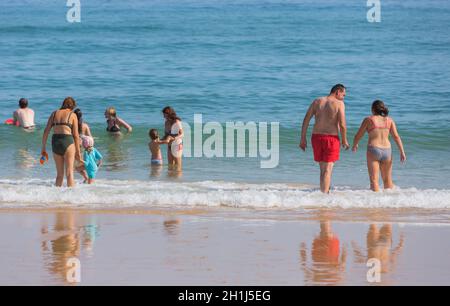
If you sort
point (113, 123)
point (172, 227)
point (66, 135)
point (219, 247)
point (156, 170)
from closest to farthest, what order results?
1. point (219, 247)
2. point (172, 227)
3. point (66, 135)
4. point (156, 170)
5. point (113, 123)

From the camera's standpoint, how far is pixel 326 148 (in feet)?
32.5

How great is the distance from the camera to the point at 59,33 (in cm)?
3612

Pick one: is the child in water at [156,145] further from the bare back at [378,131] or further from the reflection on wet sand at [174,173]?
the bare back at [378,131]

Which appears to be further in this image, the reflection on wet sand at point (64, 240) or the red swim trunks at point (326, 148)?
the red swim trunks at point (326, 148)

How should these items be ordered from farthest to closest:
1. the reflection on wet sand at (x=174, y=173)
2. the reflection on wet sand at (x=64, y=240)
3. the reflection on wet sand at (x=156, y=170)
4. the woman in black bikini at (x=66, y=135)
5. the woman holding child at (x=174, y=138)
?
the woman holding child at (x=174, y=138) → the reflection on wet sand at (x=156, y=170) → the reflection on wet sand at (x=174, y=173) → the woman in black bikini at (x=66, y=135) → the reflection on wet sand at (x=64, y=240)

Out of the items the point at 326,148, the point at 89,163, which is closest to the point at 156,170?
the point at 89,163

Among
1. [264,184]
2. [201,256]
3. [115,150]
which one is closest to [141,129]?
[115,150]

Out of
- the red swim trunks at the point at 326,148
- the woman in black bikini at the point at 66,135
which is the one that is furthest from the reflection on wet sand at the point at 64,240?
the red swim trunks at the point at 326,148

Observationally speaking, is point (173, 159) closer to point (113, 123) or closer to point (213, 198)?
point (113, 123)

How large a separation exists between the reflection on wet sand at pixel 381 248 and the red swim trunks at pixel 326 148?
5.78 ft

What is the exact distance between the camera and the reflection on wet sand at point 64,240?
6594mm

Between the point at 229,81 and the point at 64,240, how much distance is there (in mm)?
17596
